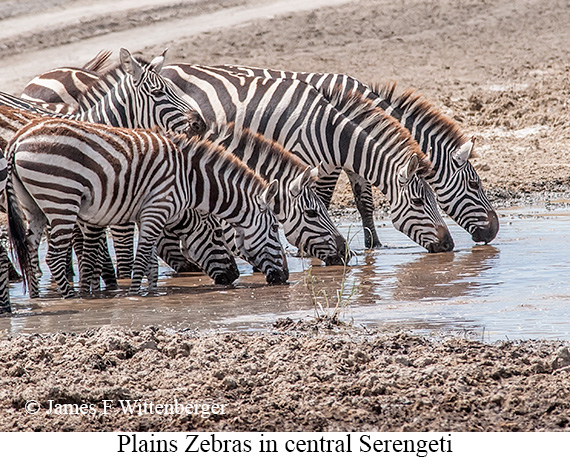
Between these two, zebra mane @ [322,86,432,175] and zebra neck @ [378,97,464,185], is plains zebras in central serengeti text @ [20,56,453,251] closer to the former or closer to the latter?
zebra mane @ [322,86,432,175]

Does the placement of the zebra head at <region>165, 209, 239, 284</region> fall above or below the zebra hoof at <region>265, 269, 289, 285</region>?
above

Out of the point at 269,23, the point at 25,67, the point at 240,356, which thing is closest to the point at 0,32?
the point at 25,67

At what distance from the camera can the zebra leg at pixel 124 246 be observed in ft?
29.8

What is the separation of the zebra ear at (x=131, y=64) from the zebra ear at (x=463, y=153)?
3.43m

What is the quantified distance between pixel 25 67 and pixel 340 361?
16723mm

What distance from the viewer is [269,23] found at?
2327 cm

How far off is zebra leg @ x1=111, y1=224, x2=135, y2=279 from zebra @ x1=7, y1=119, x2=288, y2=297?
1.45 ft

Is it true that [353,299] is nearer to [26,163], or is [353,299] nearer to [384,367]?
[384,367]

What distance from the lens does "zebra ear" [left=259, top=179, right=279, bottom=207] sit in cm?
885

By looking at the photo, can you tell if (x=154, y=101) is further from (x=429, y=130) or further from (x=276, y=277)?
(x=429, y=130)

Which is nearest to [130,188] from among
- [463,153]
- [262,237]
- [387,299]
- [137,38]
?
[262,237]

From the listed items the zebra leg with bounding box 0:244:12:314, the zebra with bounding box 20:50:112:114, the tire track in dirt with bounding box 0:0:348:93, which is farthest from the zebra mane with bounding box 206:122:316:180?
the tire track in dirt with bounding box 0:0:348:93

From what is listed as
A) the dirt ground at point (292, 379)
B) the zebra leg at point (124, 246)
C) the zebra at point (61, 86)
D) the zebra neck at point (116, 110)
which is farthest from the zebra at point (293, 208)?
the dirt ground at point (292, 379)

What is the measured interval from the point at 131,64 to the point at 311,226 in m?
2.37
